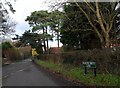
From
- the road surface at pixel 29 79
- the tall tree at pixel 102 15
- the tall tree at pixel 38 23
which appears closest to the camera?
the road surface at pixel 29 79

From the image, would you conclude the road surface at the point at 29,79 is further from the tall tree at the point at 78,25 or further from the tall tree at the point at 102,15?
the tall tree at the point at 78,25

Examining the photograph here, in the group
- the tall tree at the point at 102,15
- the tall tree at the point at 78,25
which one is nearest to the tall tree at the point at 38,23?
the tall tree at the point at 78,25

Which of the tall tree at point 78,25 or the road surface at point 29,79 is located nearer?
the road surface at point 29,79

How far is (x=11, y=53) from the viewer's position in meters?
78.5

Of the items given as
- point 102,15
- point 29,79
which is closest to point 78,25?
point 102,15

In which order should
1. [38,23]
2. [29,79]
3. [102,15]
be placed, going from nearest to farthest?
1. [29,79]
2. [102,15]
3. [38,23]

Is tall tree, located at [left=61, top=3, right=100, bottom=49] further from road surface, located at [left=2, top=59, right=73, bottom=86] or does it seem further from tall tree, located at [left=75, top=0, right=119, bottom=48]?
road surface, located at [left=2, top=59, right=73, bottom=86]

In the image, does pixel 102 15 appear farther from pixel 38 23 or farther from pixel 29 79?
pixel 38 23

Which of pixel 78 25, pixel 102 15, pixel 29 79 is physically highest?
pixel 102 15

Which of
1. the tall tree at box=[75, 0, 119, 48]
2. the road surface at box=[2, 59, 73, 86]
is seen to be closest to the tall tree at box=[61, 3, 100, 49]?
the tall tree at box=[75, 0, 119, 48]

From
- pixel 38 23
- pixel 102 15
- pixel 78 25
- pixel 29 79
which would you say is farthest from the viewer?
pixel 38 23

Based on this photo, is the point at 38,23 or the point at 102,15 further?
the point at 38,23

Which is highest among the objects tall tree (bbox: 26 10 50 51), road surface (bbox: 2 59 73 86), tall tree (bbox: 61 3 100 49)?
tall tree (bbox: 26 10 50 51)

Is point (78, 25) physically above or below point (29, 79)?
above
